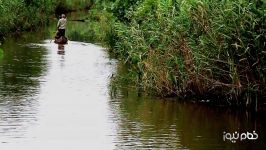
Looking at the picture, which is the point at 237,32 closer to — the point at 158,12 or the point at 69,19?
the point at 158,12

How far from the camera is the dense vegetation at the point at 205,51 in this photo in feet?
47.0

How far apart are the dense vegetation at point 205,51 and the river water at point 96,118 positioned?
485 millimetres

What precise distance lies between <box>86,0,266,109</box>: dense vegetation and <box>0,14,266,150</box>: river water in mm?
485

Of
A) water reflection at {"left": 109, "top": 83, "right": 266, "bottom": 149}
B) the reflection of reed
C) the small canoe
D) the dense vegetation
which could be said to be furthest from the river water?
the small canoe

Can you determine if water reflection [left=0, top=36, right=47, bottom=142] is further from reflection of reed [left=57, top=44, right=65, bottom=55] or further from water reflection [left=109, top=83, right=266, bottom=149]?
water reflection [left=109, top=83, right=266, bottom=149]

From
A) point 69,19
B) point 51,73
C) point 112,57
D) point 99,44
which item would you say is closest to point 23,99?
point 51,73

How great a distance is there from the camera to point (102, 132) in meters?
12.8

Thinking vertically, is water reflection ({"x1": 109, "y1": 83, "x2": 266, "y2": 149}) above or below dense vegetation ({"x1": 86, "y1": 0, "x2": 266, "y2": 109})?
below

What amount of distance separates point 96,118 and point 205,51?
304cm

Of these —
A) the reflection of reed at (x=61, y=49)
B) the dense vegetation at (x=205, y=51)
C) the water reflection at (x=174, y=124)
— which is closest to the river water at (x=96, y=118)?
the water reflection at (x=174, y=124)

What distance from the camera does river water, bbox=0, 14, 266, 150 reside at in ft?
39.4

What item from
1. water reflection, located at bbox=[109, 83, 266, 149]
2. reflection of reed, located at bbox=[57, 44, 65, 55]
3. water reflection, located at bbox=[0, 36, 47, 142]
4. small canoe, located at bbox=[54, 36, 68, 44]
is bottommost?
water reflection, located at bbox=[109, 83, 266, 149]

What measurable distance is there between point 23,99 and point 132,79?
3562mm

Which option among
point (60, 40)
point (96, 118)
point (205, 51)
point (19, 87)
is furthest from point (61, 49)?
point (96, 118)
